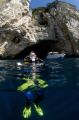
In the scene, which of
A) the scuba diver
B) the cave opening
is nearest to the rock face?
the cave opening

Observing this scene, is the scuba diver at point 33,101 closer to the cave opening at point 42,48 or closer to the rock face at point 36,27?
the rock face at point 36,27

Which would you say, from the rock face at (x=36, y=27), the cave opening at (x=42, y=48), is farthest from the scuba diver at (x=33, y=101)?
the cave opening at (x=42, y=48)

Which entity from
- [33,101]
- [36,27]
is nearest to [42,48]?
[36,27]

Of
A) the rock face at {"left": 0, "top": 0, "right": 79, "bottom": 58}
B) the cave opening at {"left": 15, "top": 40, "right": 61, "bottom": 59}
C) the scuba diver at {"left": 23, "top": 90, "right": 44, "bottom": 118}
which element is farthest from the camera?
the cave opening at {"left": 15, "top": 40, "right": 61, "bottom": 59}

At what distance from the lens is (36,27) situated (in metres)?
18.5

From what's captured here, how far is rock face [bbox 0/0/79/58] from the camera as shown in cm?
1457

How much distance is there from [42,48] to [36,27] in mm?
6401

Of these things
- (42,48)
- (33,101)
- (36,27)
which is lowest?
(33,101)

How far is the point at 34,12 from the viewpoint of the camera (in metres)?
21.8

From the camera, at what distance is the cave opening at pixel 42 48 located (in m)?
21.0

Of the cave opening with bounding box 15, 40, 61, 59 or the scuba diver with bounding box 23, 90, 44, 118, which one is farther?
the cave opening with bounding box 15, 40, 61, 59

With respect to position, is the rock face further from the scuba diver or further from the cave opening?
the scuba diver

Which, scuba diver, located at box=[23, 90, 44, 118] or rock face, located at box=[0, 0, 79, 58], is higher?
rock face, located at box=[0, 0, 79, 58]

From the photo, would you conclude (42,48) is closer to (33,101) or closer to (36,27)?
(36,27)
